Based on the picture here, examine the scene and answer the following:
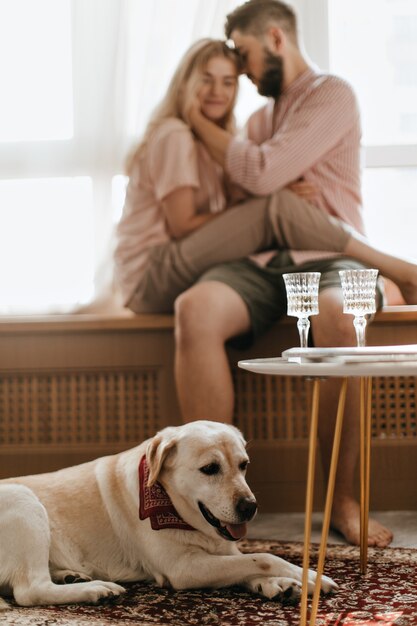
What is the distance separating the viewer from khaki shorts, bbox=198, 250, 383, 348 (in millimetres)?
2533

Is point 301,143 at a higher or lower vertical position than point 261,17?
lower

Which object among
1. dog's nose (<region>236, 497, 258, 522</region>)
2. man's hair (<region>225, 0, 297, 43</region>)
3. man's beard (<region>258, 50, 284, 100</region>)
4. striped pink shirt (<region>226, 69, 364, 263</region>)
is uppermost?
man's hair (<region>225, 0, 297, 43</region>)

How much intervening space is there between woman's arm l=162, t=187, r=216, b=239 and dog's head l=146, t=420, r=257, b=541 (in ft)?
3.45

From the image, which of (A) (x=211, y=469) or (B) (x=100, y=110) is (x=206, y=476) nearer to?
(A) (x=211, y=469)

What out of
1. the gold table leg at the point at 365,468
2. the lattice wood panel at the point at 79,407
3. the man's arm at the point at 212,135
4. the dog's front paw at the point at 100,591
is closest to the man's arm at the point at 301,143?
the man's arm at the point at 212,135

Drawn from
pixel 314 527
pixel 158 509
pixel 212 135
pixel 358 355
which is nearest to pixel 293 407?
pixel 314 527

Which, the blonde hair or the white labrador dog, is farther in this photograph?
the blonde hair

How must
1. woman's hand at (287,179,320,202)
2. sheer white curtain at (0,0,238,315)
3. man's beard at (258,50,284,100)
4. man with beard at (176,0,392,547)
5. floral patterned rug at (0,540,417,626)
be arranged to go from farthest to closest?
sheer white curtain at (0,0,238,315), man's beard at (258,50,284,100), woman's hand at (287,179,320,202), man with beard at (176,0,392,547), floral patterned rug at (0,540,417,626)

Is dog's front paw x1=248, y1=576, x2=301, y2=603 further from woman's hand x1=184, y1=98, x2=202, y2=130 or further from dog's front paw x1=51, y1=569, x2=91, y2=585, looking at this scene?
woman's hand x1=184, y1=98, x2=202, y2=130

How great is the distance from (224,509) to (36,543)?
40 cm

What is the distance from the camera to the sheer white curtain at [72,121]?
3.03 metres

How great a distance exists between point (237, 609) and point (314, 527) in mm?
828

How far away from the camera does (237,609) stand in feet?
5.55

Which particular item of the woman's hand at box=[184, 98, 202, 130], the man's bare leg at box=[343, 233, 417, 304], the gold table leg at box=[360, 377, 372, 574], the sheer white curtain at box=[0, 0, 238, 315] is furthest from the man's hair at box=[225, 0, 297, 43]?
the gold table leg at box=[360, 377, 372, 574]
